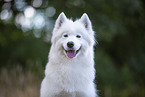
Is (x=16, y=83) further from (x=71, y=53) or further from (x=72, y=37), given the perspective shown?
(x=72, y=37)

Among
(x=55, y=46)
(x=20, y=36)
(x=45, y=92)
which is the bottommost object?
(x=45, y=92)

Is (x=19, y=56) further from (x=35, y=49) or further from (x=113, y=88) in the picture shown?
(x=113, y=88)

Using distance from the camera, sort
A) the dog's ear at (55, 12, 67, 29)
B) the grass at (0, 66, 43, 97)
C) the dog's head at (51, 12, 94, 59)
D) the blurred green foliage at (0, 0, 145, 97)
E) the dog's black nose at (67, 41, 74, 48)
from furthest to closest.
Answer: the blurred green foliage at (0, 0, 145, 97), the grass at (0, 66, 43, 97), the dog's ear at (55, 12, 67, 29), the dog's head at (51, 12, 94, 59), the dog's black nose at (67, 41, 74, 48)

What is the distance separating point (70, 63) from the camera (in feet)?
11.3

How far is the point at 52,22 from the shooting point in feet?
26.6

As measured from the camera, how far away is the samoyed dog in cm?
325

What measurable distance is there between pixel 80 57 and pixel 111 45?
8228 millimetres

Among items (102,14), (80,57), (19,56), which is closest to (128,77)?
(102,14)

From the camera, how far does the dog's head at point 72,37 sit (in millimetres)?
3252

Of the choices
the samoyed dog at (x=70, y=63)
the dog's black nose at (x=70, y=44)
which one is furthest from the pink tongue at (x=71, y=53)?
the dog's black nose at (x=70, y=44)

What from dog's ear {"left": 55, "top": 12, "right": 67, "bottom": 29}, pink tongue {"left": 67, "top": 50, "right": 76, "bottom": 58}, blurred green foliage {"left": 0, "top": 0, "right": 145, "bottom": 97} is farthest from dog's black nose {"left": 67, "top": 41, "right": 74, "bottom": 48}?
blurred green foliage {"left": 0, "top": 0, "right": 145, "bottom": 97}

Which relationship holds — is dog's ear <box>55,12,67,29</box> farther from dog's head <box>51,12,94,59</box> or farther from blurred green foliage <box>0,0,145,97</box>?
blurred green foliage <box>0,0,145,97</box>

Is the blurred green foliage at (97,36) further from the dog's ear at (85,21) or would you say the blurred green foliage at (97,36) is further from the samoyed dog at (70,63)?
the samoyed dog at (70,63)

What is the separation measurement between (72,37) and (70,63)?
1.70 ft
